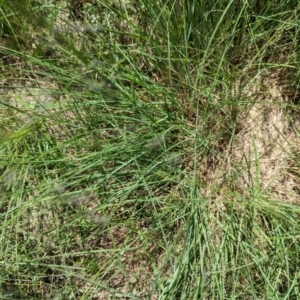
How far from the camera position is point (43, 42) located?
152cm

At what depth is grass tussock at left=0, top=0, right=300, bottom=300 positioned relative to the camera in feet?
4.58

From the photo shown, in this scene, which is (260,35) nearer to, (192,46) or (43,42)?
(192,46)

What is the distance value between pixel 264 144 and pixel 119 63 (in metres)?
0.53

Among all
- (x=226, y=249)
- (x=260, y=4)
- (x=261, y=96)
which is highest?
(x=260, y=4)

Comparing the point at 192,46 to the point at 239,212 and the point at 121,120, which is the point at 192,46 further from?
the point at 239,212

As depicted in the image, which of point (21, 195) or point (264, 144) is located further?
point (264, 144)

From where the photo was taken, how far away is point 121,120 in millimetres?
1472

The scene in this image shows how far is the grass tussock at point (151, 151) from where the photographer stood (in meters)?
1.40

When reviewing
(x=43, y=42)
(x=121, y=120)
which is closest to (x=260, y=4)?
(x=121, y=120)

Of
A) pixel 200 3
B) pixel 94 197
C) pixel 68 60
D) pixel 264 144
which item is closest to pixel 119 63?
pixel 68 60

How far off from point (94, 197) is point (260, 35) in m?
0.69

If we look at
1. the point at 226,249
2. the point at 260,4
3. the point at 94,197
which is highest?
the point at 260,4

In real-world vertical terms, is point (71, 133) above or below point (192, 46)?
below

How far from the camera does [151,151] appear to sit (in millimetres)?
1437
